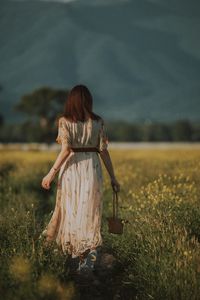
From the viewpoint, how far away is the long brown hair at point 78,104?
6320mm

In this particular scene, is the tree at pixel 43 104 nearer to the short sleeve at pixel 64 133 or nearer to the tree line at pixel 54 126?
the tree line at pixel 54 126

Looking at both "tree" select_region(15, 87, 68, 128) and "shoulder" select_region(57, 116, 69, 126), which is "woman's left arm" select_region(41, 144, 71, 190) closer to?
"shoulder" select_region(57, 116, 69, 126)

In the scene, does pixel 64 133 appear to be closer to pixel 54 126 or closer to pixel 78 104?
pixel 78 104

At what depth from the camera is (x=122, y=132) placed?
80.9 m

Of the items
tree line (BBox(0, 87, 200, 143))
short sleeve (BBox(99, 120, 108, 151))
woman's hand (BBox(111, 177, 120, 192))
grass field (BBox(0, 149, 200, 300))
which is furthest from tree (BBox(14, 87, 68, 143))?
short sleeve (BBox(99, 120, 108, 151))

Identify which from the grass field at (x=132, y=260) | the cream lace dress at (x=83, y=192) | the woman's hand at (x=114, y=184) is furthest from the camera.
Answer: the woman's hand at (x=114, y=184)

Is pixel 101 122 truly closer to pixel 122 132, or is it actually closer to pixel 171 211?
pixel 171 211

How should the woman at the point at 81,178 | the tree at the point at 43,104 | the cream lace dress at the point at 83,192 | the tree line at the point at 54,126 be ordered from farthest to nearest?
the tree at the point at 43,104, the tree line at the point at 54,126, the cream lace dress at the point at 83,192, the woman at the point at 81,178

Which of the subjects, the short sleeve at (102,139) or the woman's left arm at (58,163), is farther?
the short sleeve at (102,139)

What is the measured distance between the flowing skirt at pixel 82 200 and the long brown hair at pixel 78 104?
389 millimetres

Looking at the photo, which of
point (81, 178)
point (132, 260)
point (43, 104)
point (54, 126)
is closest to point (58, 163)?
point (81, 178)

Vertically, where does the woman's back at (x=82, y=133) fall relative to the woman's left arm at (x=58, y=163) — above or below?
above

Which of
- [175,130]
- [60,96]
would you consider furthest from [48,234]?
[60,96]

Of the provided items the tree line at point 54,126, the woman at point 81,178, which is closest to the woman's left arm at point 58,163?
the woman at point 81,178
